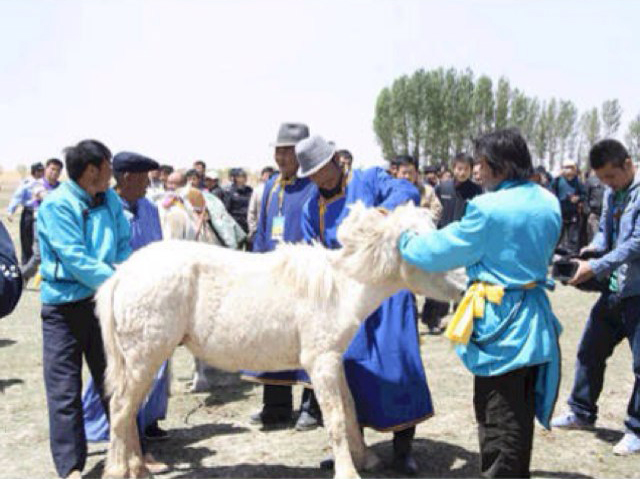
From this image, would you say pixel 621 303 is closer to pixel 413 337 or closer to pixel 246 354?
pixel 413 337

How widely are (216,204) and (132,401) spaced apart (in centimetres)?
408

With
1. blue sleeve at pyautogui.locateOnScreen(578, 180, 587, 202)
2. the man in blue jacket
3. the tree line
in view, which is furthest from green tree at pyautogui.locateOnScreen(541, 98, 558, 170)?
the man in blue jacket

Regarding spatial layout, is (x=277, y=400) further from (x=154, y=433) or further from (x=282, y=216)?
(x=282, y=216)

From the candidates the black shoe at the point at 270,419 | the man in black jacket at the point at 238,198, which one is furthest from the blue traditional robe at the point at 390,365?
the man in black jacket at the point at 238,198

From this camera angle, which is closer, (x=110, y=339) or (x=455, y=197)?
→ (x=110, y=339)

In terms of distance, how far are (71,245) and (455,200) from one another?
6.41 meters

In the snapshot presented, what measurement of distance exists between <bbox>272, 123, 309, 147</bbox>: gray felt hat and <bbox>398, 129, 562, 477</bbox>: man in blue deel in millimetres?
2116

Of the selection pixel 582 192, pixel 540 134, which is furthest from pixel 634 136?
pixel 582 192

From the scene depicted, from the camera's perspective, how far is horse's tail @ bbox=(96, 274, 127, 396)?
12.6 feet

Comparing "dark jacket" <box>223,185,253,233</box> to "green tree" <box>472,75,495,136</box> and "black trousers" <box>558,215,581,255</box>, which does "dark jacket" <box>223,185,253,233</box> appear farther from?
"green tree" <box>472,75,495,136</box>

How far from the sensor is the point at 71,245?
386 cm

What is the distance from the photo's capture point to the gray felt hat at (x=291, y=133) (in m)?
5.14

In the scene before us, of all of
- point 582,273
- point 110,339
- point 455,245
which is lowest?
point 110,339

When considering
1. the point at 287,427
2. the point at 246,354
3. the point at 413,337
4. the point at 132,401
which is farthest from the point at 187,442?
the point at 413,337
